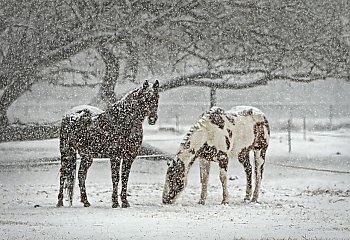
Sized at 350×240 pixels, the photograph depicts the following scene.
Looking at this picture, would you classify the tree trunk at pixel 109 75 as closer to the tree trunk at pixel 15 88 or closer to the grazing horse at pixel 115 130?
the tree trunk at pixel 15 88

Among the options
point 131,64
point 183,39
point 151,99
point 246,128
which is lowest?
point 246,128

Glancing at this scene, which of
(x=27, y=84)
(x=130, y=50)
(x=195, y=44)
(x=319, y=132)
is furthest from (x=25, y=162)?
(x=319, y=132)

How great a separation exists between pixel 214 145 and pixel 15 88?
516 centimetres

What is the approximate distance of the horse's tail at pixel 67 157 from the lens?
7.93 meters

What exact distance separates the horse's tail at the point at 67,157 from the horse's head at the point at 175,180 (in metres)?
1.13

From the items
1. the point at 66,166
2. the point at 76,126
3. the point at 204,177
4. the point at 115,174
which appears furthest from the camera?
the point at 204,177

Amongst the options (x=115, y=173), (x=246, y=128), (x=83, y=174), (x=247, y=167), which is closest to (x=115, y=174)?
(x=115, y=173)

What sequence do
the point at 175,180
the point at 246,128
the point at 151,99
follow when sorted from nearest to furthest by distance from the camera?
the point at 151,99
the point at 175,180
the point at 246,128

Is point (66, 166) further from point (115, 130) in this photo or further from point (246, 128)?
point (246, 128)

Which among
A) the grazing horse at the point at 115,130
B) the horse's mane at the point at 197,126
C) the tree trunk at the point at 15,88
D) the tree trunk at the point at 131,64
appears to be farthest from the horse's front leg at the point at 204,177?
the tree trunk at the point at 15,88

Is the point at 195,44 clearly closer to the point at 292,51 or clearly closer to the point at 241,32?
the point at 241,32

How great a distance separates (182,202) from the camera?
27.7 ft

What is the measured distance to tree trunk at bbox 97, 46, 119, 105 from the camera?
39.7ft

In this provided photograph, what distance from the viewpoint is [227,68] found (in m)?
13.3
